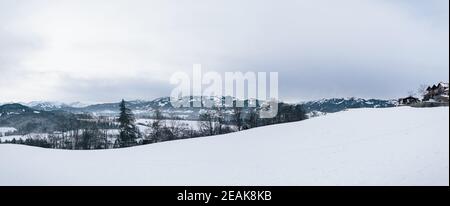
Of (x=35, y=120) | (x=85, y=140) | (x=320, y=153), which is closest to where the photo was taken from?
(x=320, y=153)

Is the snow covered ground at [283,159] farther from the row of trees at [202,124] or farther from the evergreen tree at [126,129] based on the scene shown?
the evergreen tree at [126,129]

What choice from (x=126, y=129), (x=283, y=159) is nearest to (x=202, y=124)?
(x=126, y=129)

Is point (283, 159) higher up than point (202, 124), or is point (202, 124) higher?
point (283, 159)

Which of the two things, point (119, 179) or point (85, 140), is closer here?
point (119, 179)

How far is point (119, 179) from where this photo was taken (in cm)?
1653

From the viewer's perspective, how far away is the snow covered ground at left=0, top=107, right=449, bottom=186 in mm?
13875

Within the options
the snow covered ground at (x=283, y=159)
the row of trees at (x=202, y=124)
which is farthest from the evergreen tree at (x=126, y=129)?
the snow covered ground at (x=283, y=159)

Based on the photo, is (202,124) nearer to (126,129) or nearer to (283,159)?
(126,129)

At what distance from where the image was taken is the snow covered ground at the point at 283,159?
13875mm

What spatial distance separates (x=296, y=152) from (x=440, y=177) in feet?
30.1

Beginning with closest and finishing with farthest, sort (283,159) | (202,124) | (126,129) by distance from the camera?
1. (283,159)
2. (126,129)
3. (202,124)

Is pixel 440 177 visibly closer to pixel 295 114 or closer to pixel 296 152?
pixel 296 152

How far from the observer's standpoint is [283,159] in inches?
736
